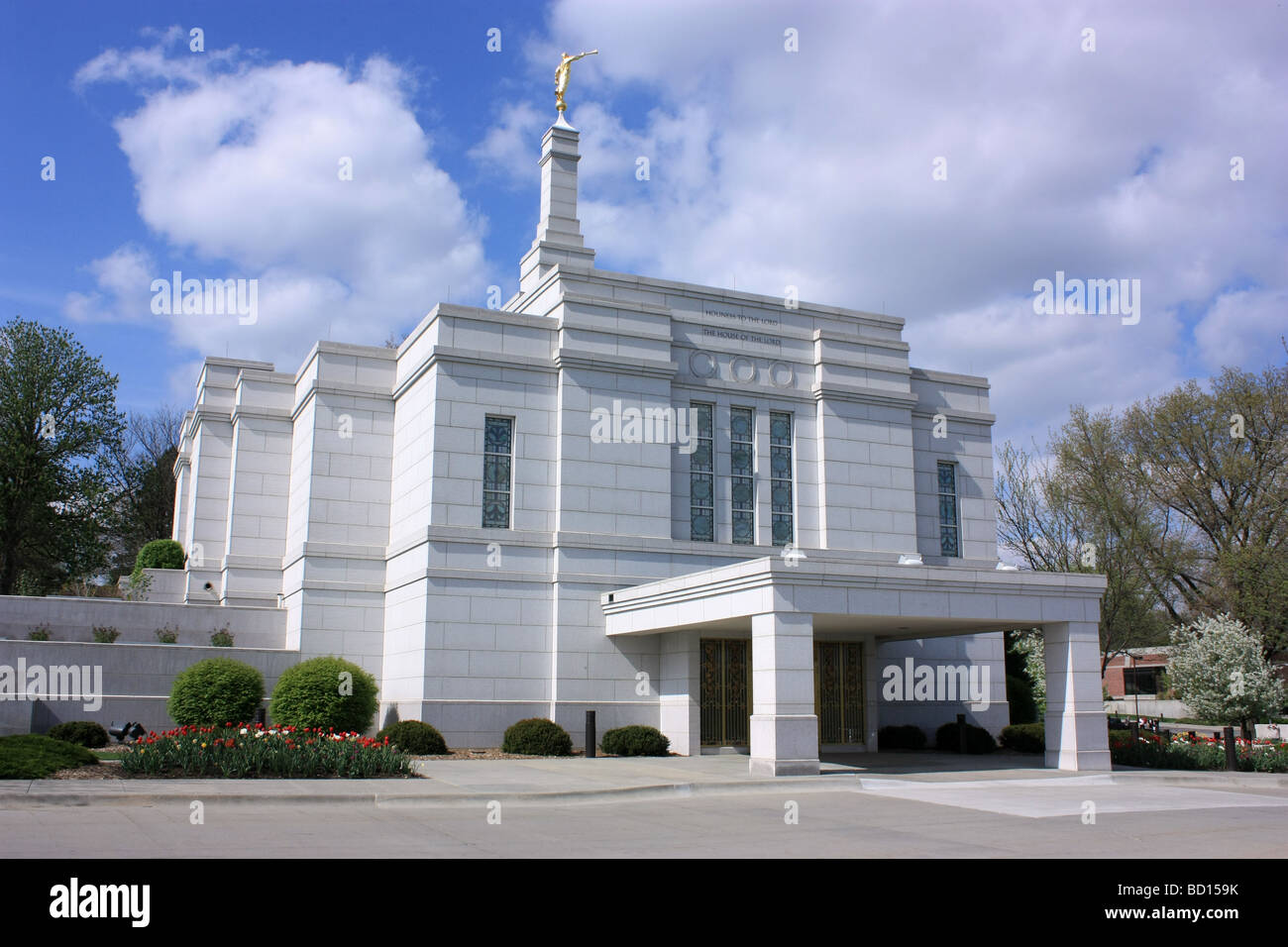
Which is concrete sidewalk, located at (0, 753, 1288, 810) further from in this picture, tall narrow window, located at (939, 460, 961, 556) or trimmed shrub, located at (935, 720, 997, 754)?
tall narrow window, located at (939, 460, 961, 556)

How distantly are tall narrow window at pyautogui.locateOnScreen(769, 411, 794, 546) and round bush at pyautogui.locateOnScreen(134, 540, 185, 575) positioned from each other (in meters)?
21.7

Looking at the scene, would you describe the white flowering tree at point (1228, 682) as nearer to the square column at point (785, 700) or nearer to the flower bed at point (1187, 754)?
the flower bed at point (1187, 754)

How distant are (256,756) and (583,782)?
544cm

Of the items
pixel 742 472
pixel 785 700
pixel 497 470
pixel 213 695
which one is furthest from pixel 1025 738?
pixel 213 695

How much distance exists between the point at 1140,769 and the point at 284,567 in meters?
24.0

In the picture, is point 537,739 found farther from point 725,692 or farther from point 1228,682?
point 1228,682

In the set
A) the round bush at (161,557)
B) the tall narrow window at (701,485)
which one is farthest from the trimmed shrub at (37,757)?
the round bush at (161,557)

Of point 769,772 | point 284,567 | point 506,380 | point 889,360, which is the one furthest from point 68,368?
point 769,772

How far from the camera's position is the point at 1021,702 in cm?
3459

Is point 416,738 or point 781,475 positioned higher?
point 781,475

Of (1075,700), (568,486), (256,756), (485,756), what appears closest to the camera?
(256,756)

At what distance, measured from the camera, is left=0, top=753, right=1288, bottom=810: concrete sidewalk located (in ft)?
48.9

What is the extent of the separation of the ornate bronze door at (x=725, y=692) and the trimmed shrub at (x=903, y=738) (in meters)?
4.83
